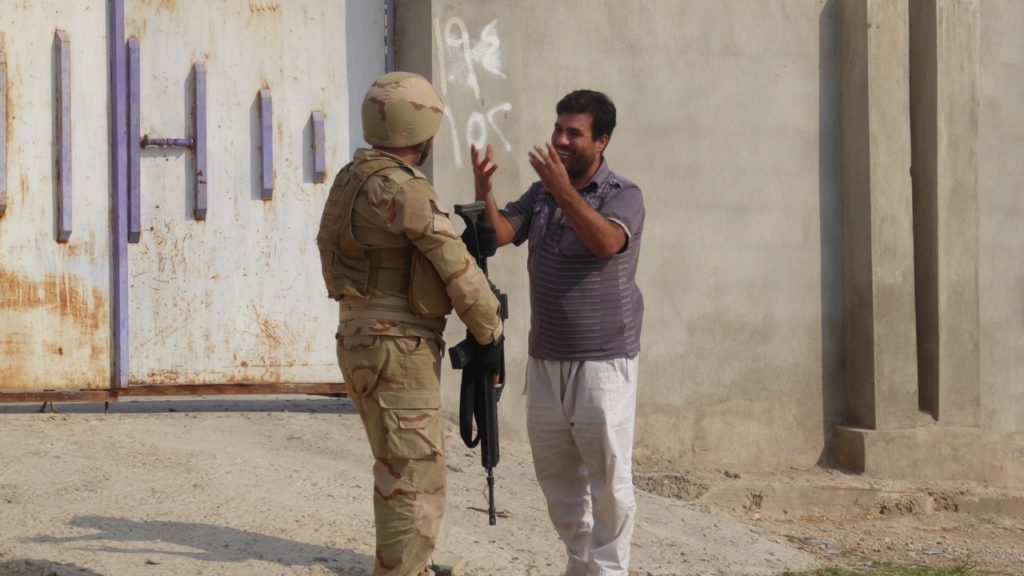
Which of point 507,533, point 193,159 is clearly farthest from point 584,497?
point 193,159

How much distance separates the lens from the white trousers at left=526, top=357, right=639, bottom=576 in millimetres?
4113

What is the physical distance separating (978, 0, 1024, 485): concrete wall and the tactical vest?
184 inches

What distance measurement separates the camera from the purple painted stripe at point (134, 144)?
6.00 metres

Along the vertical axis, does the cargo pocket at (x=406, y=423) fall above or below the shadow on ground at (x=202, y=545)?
above

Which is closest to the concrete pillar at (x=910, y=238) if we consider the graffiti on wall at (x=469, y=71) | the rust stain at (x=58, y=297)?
the graffiti on wall at (x=469, y=71)

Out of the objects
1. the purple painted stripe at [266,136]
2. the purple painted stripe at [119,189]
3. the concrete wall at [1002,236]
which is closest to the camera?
the purple painted stripe at [119,189]

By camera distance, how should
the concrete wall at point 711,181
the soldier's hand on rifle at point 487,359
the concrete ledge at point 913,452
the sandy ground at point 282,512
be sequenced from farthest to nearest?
the concrete ledge at point 913,452 < the concrete wall at point 711,181 < the sandy ground at point 282,512 < the soldier's hand on rifle at point 487,359

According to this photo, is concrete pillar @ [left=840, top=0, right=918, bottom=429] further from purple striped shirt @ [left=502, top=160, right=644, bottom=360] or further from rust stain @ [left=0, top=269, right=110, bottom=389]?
rust stain @ [left=0, top=269, right=110, bottom=389]

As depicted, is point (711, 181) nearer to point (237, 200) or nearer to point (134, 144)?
point (237, 200)

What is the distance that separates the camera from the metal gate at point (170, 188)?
5.93 meters

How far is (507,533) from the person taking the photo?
16.5 feet

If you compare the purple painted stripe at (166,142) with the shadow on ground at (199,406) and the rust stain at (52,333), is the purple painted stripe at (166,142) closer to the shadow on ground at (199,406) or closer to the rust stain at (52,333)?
the rust stain at (52,333)

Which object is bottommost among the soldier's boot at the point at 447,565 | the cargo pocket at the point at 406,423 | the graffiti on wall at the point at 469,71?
the soldier's boot at the point at 447,565

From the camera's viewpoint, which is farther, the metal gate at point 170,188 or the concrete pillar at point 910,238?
the concrete pillar at point 910,238
